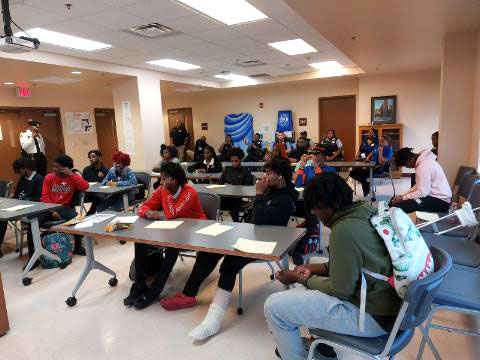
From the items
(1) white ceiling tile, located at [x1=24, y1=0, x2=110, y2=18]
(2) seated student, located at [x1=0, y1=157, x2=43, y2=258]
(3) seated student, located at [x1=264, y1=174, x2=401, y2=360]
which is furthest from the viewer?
(2) seated student, located at [x1=0, y1=157, x2=43, y2=258]

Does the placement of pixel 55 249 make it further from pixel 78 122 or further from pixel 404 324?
pixel 78 122

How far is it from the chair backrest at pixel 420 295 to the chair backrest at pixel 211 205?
199cm

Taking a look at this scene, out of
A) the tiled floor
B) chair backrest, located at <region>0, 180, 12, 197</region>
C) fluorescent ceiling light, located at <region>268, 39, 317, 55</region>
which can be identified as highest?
fluorescent ceiling light, located at <region>268, 39, 317, 55</region>

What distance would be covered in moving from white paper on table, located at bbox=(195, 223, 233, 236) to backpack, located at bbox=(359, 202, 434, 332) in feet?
4.06

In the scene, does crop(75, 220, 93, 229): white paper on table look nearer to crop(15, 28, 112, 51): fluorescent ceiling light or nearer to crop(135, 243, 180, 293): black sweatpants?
crop(135, 243, 180, 293): black sweatpants

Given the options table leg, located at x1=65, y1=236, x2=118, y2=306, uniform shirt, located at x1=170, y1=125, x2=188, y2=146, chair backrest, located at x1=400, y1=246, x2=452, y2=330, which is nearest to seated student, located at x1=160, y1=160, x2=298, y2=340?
table leg, located at x1=65, y1=236, x2=118, y2=306

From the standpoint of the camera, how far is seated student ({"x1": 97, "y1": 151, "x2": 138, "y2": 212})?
15.5 feet

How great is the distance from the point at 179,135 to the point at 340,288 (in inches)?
420

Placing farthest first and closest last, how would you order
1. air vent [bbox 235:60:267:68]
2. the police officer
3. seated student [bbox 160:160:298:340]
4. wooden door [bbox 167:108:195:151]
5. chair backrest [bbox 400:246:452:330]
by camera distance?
wooden door [bbox 167:108:195:151], the police officer, air vent [bbox 235:60:267:68], seated student [bbox 160:160:298:340], chair backrest [bbox 400:246:452:330]

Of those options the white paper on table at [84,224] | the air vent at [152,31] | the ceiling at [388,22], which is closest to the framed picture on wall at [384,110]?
the ceiling at [388,22]

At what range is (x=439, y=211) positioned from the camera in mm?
3459

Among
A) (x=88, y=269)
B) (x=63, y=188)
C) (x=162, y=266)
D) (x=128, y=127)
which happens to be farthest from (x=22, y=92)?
(x=162, y=266)

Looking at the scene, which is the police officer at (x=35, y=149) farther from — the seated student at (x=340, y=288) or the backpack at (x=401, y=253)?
the backpack at (x=401, y=253)

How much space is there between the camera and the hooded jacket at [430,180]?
347 cm
